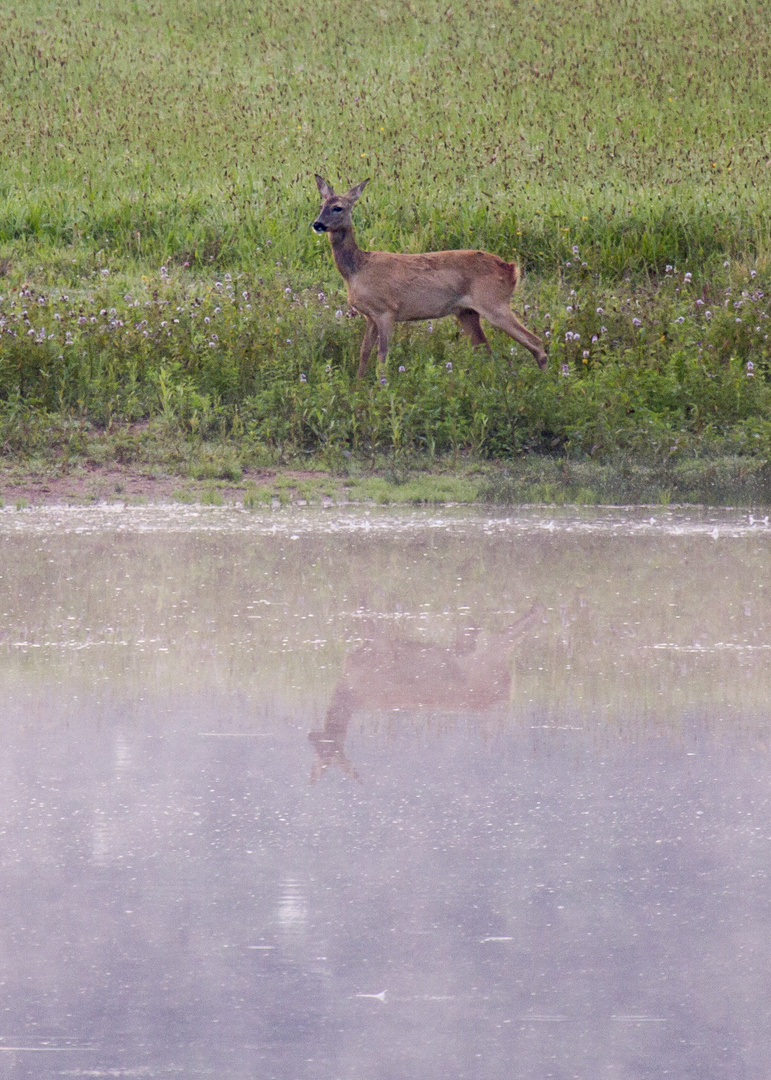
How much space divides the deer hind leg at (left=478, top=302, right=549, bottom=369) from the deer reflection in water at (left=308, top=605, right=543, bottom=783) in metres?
5.67

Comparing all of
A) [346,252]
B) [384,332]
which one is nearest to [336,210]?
[346,252]

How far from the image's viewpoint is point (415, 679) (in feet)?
17.6

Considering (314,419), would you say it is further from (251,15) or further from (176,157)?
(251,15)

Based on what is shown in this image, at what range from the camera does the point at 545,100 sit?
2197 cm

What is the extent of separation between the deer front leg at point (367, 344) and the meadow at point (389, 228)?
0.33 ft

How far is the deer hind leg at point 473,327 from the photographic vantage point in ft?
39.3

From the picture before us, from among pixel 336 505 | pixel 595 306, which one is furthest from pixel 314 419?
pixel 595 306

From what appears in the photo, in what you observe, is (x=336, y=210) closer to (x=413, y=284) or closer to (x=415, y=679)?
(x=413, y=284)

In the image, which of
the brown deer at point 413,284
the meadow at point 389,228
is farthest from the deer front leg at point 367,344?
the meadow at point 389,228

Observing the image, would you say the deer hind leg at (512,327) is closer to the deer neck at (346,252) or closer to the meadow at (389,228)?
the meadow at (389,228)

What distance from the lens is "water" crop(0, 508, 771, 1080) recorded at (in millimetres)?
2979

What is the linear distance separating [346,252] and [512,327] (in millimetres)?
1341

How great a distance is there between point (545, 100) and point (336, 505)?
14604 mm

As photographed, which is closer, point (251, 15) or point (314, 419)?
point (314, 419)
